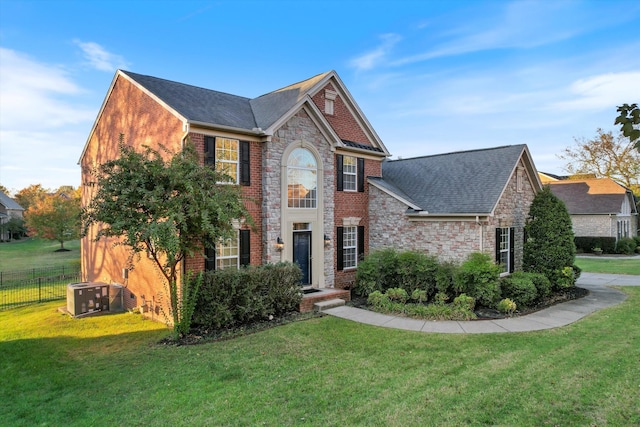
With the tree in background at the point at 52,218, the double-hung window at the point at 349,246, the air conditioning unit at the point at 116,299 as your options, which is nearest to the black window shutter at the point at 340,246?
the double-hung window at the point at 349,246

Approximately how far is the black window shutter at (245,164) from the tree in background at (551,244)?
11209 millimetres

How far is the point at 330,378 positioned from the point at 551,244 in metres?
11.8

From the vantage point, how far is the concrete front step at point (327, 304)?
11492 mm

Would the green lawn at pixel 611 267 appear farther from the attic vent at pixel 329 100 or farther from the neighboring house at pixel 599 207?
the attic vent at pixel 329 100

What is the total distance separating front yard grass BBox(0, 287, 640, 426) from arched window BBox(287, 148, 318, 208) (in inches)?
190

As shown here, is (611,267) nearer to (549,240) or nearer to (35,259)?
(549,240)

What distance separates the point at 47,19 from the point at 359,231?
42.7ft

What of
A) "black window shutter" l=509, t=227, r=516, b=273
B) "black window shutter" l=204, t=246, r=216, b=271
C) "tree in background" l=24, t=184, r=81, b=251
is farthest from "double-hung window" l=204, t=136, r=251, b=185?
"tree in background" l=24, t=184, r=81, b=251

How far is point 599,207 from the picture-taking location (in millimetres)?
30328

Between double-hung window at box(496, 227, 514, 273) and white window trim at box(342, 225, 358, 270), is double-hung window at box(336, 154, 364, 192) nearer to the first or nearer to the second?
white window trim at box(342, 225, 358, 270)

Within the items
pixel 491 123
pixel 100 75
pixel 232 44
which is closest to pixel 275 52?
pixel 232 44

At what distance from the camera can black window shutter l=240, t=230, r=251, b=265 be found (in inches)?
448

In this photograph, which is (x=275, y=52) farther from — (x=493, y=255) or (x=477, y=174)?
(x=493, y=255)

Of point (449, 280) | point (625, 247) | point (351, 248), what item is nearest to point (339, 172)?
point (351, 248)
